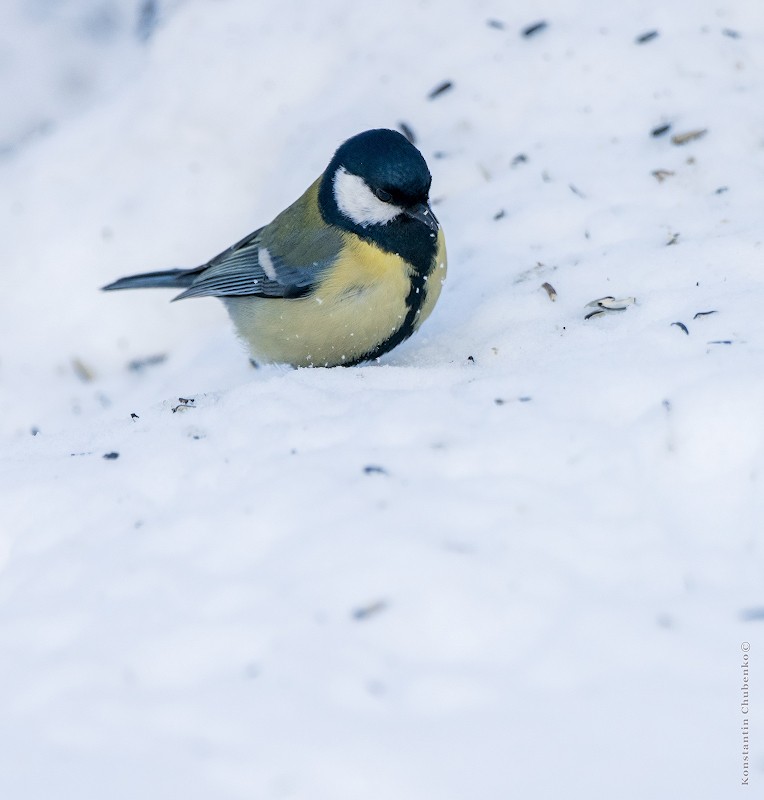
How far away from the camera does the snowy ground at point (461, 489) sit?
183cm

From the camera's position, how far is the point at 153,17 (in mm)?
5863

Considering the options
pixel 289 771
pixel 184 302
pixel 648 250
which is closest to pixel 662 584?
pixel 289 771

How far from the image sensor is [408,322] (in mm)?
3352

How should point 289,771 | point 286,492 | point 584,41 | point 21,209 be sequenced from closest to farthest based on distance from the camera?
point 289,771 → point 286,492 → point 584,41 → point 21,209

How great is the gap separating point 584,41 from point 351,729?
3.94 m

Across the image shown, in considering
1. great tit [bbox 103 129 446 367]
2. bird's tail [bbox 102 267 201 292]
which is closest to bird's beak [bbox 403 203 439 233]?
great tit [bbox 103 129 446 367]

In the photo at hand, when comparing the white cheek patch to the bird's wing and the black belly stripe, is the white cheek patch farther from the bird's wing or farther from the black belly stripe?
the black belly stripe

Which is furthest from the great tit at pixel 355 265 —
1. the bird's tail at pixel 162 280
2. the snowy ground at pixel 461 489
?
the bird's tail at pixel 162 280

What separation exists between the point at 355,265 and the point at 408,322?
27cm

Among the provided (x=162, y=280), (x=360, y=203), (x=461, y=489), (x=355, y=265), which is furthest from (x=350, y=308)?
(x=162, y=280)

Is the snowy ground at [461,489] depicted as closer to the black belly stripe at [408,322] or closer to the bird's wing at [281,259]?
the black belly stripe at [408,322]

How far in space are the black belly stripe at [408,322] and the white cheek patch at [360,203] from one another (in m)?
0.22

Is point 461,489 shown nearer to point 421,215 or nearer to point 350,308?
point 350,308

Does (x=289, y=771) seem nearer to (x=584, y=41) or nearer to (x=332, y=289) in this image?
(x=332, y=289)
